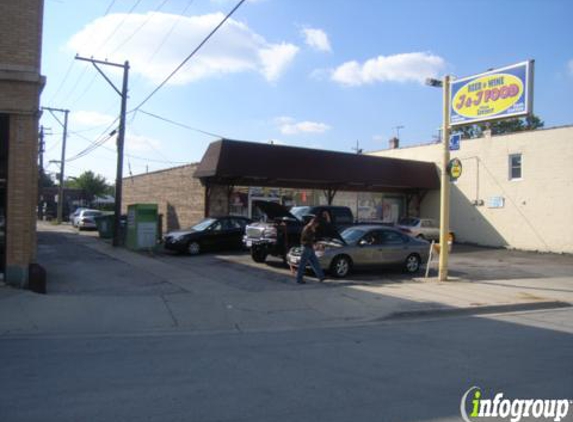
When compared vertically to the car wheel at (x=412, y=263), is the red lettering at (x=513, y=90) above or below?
above

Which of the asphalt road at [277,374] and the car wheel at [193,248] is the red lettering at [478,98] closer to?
the asphalt road at [277,374]

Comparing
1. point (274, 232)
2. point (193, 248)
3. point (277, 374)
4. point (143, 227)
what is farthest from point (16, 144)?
point (143, 227)

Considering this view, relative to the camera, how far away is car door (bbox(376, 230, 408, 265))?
15.7 m

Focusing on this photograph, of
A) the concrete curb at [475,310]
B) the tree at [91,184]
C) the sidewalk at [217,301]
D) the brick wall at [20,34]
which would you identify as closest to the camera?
the sidewalk at [217,301]

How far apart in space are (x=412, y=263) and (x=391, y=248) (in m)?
1.10

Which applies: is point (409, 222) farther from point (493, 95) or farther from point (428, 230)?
point (493, 95)

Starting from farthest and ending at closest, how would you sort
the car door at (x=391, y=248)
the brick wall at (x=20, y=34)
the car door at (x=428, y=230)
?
the car door at (x=428, y=230), the car door at (x=391, y=248), the brick wall at (x=20, y=34)

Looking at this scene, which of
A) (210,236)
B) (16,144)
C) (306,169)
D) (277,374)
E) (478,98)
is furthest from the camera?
(306,169)

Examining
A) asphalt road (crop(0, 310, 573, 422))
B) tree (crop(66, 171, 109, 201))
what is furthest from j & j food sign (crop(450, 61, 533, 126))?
tree (crop(66, 171, 109, 201))

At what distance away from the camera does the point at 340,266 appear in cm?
1488

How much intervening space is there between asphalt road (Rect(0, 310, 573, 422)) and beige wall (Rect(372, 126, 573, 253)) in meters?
19.5

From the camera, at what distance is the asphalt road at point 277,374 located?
486 cm

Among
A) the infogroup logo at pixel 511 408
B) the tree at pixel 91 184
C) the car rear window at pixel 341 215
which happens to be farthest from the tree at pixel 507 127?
the infogroup logo at pixel 511 408

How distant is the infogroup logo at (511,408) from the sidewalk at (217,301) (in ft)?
14.1
